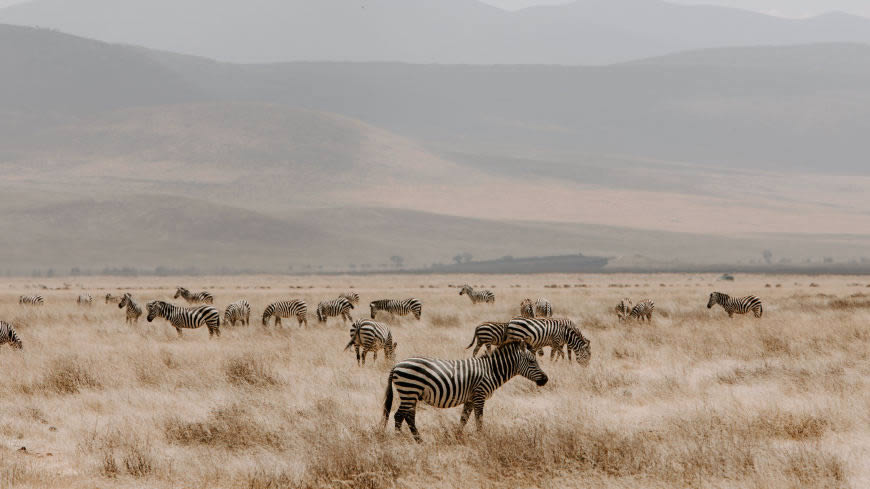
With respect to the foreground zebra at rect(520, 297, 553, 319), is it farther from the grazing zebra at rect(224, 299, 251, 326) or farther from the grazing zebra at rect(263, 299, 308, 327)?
the grazing zebra at rect(224, 299, 251, 326)

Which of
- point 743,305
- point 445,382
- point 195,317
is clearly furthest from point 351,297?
point 445,382

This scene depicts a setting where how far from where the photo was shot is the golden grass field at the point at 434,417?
456 inches

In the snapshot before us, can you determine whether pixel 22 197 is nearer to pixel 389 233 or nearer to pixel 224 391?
pixel 389 233

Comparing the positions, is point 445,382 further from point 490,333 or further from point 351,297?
point 351,297

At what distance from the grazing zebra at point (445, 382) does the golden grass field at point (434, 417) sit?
37 cm

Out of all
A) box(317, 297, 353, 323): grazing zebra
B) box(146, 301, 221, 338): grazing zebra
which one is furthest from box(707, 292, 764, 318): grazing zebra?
box(146, 301, 221, 338): grazing zebra

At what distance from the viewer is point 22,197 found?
19200 cm

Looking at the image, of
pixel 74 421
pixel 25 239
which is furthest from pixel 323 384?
pixel 25 239

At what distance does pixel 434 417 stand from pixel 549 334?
6.08 metres

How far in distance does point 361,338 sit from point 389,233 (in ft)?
547

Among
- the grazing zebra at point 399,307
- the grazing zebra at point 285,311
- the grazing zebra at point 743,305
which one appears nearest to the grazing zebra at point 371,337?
the grazing zebra at point 285,311

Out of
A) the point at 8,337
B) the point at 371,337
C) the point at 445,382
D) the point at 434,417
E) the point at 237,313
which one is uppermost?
the point at 445,382

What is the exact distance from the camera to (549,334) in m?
20.6

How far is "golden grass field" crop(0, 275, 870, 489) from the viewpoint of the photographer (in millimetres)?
11594
